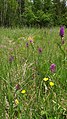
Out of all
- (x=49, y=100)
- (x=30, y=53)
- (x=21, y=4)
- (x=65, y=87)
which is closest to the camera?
(x=49, y=100)

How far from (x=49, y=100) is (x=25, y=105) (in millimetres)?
173

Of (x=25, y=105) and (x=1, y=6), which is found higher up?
(x=1, y=6)

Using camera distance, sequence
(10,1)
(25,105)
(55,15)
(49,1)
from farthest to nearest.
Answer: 1. (10,1)
2. (55,15)
3. (49,1)
4. (25,105)

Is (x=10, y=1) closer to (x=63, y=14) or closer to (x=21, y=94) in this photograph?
(x=63, y=14)

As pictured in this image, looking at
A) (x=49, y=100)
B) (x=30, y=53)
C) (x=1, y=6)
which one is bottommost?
(x=49, y=100)

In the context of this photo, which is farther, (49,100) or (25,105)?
(49,100)

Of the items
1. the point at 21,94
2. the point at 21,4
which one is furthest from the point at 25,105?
the point at 21,4

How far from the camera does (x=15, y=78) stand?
1.46 meters

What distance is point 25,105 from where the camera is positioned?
1.12 metres

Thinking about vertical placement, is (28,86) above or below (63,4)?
below

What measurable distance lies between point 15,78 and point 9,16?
30711mm

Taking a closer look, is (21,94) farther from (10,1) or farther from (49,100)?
(10,1)

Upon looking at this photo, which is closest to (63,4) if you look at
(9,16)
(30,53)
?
(9,16)

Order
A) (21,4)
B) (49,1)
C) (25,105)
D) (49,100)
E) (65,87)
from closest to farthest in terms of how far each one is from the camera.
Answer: (25,105) < (49,100) < (65,87) < (49,1) < (21,4)
